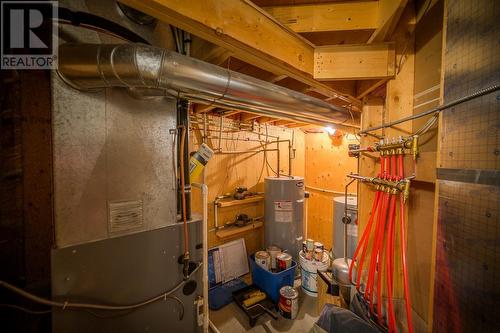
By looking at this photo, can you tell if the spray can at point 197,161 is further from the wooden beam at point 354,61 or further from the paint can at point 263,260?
the paint can at point 263,260

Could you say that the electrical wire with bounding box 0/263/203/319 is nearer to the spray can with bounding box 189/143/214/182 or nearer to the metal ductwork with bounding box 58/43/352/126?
the spray can with bounding box 189/143/214/182

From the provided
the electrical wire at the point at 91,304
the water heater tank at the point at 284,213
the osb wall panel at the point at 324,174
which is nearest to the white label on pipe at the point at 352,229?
the water heater tank at the point at 284,213

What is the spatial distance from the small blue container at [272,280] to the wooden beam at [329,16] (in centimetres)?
232

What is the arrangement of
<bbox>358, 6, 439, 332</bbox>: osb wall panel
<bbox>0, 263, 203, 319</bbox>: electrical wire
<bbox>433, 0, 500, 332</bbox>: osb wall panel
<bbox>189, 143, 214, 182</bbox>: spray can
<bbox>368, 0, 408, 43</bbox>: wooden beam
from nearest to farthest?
<bbox>433, 0, 500, 332</bbox>: osb wall panel
<bbox>0, 263, 203, 319</bbox>: electrical wire
<bbox>368, 0, 408, 43</bbox>: wooden beam
<bbox>358, 6, 439, 332</bbox>: osb wall panel
<bbox>189, 143, 214, 182</bbox>: spray can

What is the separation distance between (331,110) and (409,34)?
61 cm

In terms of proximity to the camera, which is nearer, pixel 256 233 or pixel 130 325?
pixel 130 325

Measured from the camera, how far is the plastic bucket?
2.13 m

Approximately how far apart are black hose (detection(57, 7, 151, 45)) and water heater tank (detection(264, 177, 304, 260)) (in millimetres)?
2083

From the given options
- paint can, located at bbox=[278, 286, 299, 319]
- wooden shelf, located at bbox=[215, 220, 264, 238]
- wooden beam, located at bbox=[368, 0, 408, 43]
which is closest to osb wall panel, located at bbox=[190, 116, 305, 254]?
wooden shelf, located at bbox=[215, 220, 264, 238]

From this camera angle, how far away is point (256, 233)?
2965 mm

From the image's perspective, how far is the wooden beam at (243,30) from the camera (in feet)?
2.42

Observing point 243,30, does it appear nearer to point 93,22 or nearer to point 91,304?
point 93,22

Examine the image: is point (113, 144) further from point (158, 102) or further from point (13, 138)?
point (13, 138)

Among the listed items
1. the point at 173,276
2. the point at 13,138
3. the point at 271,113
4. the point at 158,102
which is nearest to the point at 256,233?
the point at 173,276
